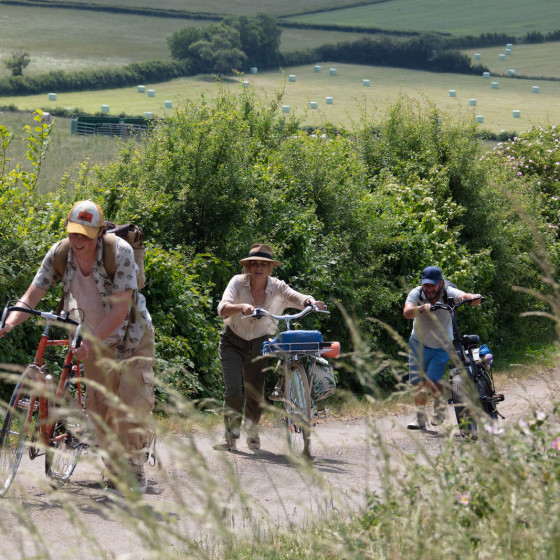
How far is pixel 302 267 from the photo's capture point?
13234 mm

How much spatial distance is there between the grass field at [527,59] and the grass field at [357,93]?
192 inches

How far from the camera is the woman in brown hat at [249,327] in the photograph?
8695 mm

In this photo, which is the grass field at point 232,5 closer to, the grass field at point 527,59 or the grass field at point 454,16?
the grass field at point 454,16

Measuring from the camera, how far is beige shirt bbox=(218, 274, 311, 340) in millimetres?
8734

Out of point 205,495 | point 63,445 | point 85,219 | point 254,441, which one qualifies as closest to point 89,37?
point 254,441

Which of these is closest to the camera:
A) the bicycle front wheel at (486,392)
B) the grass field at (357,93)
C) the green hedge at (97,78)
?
the bicycle front wheel at (486,392)

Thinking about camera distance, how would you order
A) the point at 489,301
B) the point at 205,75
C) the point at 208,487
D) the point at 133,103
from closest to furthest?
the point at 208,487, the point at 489,301, the point at 133,103, the point at 205,75

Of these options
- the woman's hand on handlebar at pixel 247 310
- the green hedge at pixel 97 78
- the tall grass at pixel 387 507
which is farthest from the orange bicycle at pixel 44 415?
the green hedge at pixel 97 78

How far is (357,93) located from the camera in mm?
87438

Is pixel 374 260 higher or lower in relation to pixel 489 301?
higher

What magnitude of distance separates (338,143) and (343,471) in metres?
9.17

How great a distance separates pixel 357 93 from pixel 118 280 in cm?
8301

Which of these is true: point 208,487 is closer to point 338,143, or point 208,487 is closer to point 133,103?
point 338,143

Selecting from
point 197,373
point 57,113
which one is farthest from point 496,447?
point 57,113
